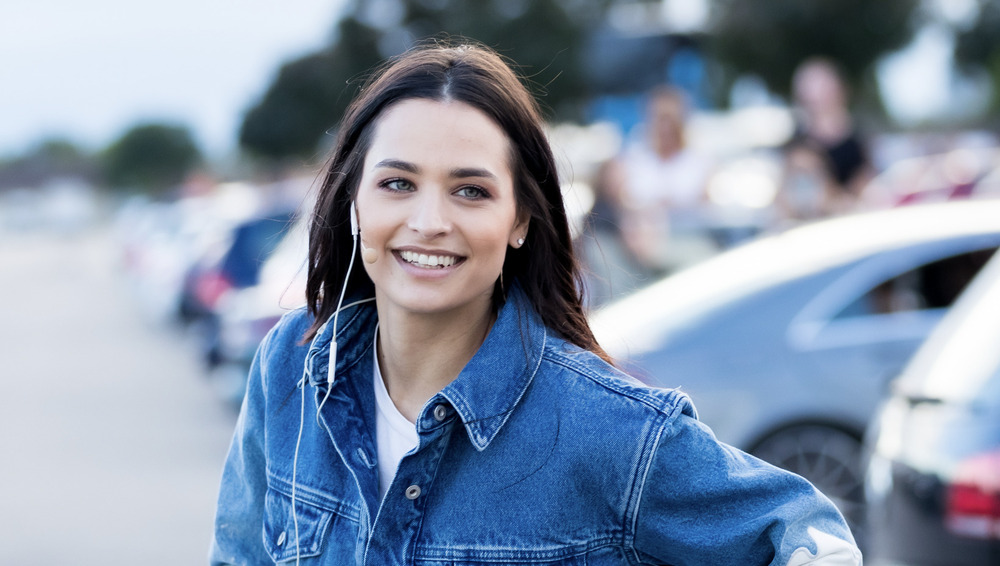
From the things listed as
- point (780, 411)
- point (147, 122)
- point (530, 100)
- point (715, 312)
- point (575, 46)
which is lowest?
point (780, 411)

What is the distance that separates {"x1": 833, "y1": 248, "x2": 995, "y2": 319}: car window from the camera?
5469mm

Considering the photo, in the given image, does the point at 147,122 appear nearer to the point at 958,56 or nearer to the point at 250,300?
the point at 958,56

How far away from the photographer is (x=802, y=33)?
37.1 meters

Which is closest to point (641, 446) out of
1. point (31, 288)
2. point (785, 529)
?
point (785, 529)

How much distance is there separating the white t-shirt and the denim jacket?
0.10 ft

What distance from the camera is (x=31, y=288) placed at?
1169 inches

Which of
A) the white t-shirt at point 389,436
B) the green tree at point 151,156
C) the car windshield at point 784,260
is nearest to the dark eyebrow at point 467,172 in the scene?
the white t-shirt at point 389,436

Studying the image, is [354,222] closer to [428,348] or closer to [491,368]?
[428,348]

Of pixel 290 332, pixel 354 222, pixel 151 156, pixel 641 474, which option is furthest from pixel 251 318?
pixel 151 156

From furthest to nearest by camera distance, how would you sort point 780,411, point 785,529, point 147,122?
point 147,122, point 780,411, point 785,529

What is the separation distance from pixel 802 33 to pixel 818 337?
33.9 metres

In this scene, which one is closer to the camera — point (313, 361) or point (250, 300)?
point (313, 361)

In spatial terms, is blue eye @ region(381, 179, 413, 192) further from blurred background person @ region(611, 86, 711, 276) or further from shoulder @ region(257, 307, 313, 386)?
blurred background person @ region(611, 86, 711, 276)

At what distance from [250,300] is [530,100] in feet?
24.8
